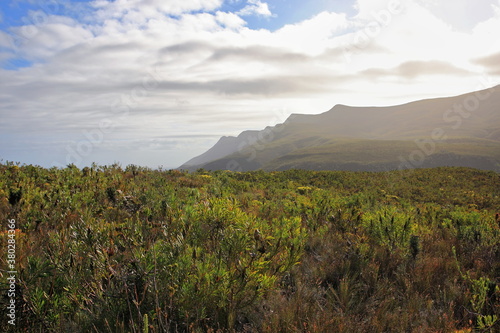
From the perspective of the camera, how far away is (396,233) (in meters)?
4.89

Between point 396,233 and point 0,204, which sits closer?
point 396,233

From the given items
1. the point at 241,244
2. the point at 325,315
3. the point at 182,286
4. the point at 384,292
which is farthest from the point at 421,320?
the point at 182,286

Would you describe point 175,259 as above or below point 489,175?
above

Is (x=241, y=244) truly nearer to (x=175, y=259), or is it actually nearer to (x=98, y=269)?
(x=175, y=259)

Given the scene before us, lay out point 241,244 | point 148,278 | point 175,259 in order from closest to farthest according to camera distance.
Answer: point 148,278 → point 175,259 → point 241,244

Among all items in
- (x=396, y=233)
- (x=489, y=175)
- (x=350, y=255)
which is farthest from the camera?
(x=489, y=175)

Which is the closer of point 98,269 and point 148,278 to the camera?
point 148,278

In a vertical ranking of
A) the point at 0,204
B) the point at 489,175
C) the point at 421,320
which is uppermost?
the point at 0,204

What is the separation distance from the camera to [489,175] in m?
20.2

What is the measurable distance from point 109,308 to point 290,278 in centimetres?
220

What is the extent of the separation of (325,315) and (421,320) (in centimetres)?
111

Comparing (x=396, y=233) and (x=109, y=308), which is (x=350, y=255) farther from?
(x=109, y=308)

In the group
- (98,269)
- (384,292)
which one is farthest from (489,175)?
(98,269)

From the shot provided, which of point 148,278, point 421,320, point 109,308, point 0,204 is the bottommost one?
point 421,320
